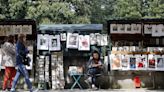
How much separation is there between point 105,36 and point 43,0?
20.6 metres

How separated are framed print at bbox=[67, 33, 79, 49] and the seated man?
91cm

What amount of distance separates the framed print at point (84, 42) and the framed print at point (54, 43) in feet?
2.74

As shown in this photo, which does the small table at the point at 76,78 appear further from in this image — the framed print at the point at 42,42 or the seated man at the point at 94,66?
the framed print at the point at 42,42

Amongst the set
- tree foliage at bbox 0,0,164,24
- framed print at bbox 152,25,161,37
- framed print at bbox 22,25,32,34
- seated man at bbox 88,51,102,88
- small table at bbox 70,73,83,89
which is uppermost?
tree foliage at bbox 0,0,164,24

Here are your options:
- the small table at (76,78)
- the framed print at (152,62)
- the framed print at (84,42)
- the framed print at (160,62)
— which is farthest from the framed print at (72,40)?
the framed print at (160,62)

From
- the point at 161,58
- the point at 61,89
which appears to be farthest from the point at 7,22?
the point at 161,58

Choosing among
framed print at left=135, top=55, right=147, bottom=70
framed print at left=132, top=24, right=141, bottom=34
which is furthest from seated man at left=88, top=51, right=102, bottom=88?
framed print at left=132, top=24, right=141, bottom=34

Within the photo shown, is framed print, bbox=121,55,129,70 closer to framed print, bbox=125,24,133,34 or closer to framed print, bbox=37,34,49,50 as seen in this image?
framed print, bbox=125,24,133,34

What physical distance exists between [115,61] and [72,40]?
6.00 feet

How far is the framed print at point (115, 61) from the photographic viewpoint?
607 inches

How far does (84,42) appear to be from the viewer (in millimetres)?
15508

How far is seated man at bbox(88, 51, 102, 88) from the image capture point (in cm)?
1494

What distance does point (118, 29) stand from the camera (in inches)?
615

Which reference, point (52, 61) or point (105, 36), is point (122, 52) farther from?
point (52, 61)
